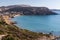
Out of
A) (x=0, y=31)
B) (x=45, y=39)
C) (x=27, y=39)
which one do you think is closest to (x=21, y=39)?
(x=27, y=39)

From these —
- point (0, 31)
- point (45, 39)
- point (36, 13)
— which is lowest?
point (36, 13)

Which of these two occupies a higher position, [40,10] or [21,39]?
[21,39]

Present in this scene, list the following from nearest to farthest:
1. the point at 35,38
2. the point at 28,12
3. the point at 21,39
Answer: the point at 21,39 → the point at 35,38 → the point at 28,12

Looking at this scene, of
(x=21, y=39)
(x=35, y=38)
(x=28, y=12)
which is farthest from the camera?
(x=28, y=12)

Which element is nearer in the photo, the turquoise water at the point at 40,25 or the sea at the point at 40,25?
the sea at the point at 40,25

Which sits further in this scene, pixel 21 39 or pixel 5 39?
pixel 21 39

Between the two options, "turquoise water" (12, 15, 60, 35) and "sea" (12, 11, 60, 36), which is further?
"turquoise water" (12, 15, 60, 35)

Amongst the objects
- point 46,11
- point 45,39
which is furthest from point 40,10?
point 45,39

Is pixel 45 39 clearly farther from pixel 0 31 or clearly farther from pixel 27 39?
pixel 0 31

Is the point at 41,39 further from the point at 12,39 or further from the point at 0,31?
the point at 12,39
